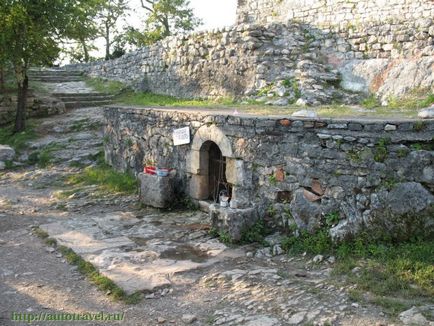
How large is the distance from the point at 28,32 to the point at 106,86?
536 cm

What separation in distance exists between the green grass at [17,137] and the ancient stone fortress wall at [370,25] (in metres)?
8.33

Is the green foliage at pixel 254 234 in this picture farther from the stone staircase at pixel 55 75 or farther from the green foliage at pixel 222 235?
the stone staircase at pixel 55 75

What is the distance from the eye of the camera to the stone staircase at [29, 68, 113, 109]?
16141 mm

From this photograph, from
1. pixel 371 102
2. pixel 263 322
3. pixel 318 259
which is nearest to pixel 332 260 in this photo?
Result: pixel 318 259

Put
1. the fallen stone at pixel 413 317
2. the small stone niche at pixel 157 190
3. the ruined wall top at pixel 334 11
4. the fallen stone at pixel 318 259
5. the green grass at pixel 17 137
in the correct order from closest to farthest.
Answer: the fallen stone at pixel 413 317 < the fallen stone at pixel 318 259 < the small stone niche at pixel 157 190 < the ruined wall top at pixel 334 11 < the green grass at pixel 17 137

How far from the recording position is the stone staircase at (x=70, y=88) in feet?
53.0

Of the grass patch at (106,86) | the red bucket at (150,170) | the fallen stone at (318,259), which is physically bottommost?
the fallen stone at (318,259)

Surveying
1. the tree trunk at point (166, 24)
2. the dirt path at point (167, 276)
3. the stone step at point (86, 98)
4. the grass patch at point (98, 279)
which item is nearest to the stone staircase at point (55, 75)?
the stone step at point (86, 98)

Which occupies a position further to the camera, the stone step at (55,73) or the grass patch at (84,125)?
the stone step at (55,73)

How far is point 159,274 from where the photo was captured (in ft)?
17.4

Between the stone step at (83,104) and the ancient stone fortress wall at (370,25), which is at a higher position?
the ancient stone fortress wall at (370,25)

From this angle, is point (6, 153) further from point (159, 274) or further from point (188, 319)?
point (188, 319)

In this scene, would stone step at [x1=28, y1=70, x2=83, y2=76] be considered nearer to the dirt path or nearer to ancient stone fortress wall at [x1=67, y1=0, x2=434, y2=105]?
ancient stone fortress wall at [x1=67, y1=0, x2=434, y2=105]

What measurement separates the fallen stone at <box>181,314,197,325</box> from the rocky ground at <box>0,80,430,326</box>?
1 centimetres
